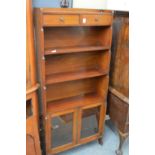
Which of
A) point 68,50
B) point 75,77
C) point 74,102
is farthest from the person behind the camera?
point 74,102

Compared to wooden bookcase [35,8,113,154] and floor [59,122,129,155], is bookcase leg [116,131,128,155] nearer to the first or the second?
floor [59,122,129,155]

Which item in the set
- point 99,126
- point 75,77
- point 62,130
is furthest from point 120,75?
point 62,130

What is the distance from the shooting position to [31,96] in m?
1.46

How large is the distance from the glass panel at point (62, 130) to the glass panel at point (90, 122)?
0.55 feet

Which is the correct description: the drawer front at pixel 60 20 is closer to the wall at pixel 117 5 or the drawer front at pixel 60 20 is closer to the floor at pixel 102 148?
the wall at pixel 117 5

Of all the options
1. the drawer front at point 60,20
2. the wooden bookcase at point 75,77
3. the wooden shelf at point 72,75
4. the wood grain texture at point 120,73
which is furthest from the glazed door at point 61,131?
the drawer front at point 60,20

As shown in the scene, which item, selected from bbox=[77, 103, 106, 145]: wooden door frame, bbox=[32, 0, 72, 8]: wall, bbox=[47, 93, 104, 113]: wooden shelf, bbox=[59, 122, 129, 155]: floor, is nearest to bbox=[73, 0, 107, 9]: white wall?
bbox=[32, 0, 72, 8]: wall

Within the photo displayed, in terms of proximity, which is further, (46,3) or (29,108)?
(46,3)

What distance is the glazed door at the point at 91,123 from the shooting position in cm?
190

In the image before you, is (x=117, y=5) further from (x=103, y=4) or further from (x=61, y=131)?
(x=61, y=131)

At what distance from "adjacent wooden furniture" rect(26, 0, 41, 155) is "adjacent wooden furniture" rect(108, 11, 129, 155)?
0.83 meters

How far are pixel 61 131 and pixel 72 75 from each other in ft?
1.91
